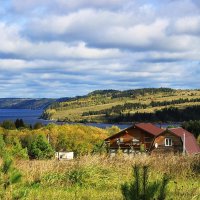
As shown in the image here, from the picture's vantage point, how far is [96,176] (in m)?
10.6

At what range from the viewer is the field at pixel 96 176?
8.84 m

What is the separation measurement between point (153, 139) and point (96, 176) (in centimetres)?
7105

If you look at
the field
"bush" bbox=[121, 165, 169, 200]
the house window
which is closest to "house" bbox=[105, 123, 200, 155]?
the house window

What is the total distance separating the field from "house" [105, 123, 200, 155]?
49.9 meters

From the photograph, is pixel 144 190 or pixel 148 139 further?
pixel 148 139

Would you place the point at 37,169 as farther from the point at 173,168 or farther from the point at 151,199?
the point at 151,199

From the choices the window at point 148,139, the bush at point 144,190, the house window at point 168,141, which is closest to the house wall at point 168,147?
the house window at point 168,141

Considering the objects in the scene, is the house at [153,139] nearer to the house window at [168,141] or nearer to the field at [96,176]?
the house window at [168,141]

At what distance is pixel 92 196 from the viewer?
8.76 meters

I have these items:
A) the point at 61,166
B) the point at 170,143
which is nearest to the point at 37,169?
the point at 61,166

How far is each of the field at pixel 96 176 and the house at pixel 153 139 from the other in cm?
4989

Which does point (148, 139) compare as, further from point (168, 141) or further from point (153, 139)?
point (168, 141)

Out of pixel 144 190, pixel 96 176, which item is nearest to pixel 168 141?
pixel 96 176

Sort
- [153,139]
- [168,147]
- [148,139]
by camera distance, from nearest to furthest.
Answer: [168,147] < [153,139] < [148,139]
